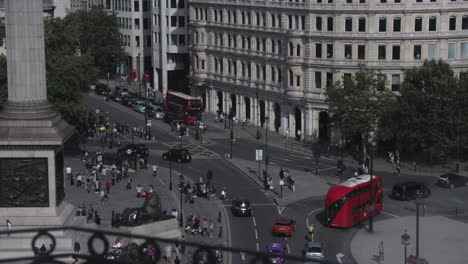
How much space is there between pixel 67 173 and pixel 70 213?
37376 mm

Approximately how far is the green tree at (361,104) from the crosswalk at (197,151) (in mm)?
13394

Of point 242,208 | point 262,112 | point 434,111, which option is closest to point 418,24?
point 434,111

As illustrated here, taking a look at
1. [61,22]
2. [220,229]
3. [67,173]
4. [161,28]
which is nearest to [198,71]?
[161,28]

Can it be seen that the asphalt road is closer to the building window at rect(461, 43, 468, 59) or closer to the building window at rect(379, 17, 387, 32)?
the building window at rect(379, 17, 387, 32)

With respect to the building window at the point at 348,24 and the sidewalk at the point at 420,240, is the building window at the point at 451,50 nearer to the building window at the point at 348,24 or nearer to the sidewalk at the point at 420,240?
the building window at the point at 348,24

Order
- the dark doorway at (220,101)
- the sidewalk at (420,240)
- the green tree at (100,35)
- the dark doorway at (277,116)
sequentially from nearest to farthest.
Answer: the sidewalk at (420,240)
the dark doorway at (277,116)
the dark doorway at (220,101)
the green tree at (100,35)

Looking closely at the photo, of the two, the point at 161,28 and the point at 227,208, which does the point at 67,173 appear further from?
the point at 161,28

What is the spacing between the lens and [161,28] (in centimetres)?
14212

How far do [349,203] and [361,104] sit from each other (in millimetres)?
22664

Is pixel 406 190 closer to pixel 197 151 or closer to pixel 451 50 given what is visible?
pixel 451 50

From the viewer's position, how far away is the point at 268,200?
82.3m

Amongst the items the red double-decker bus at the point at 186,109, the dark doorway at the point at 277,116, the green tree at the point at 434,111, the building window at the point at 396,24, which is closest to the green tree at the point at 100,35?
the red double-decker bus at the point at 186,109

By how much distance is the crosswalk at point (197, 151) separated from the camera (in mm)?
100094

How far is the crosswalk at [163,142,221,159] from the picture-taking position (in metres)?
100
